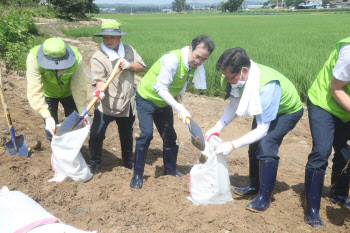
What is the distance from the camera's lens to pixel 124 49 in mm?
3334

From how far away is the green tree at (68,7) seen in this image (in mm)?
33281

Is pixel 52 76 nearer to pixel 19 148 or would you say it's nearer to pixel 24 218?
pixel 19 148

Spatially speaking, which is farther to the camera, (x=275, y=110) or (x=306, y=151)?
(x=306, y=151)

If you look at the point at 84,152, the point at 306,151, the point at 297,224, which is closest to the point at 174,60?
the point at 297,224

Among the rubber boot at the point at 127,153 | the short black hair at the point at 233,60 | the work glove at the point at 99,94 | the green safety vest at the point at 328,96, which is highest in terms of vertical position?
the short black hair at the point at 233,60

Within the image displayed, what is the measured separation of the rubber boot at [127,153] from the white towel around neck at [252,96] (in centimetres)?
165

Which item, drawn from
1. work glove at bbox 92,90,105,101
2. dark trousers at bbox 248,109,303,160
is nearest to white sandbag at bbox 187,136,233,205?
dark trousers at bbox 248,109,303,160

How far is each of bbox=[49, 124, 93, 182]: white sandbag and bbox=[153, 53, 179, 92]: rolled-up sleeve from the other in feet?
2.54

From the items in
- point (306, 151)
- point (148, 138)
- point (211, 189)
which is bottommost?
point (306, 151)

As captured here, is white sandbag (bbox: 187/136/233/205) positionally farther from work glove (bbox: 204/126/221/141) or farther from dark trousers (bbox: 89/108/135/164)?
dark trousers (bbox: 89/108/135/164)

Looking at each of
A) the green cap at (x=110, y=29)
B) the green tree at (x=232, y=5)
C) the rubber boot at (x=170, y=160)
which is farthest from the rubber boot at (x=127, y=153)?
the green tree at (x=232, y=5)

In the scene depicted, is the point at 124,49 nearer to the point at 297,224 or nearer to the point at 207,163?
the point at 207,163

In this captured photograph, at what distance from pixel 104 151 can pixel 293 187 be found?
228cm

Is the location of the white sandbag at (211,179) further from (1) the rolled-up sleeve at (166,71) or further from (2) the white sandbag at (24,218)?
(2) the white sandbag at (24,218)
